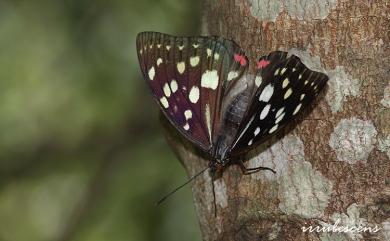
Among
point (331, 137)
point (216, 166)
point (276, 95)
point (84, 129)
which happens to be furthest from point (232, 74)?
point (84, 129)

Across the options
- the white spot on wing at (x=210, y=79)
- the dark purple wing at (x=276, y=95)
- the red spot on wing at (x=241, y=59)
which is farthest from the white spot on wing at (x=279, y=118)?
the white spot on wing at (x=210, y=79)

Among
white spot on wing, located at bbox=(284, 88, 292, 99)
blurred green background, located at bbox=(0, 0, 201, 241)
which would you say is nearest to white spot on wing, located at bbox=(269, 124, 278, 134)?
white spot on wing, located at bbox=(284, 88, 292, 99)

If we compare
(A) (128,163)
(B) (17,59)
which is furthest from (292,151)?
(B) (17,59)

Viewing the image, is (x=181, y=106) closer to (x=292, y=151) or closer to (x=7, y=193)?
(x=292, y=151)

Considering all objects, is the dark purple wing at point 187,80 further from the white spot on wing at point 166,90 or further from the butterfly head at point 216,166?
the butterfly head at point 216,166

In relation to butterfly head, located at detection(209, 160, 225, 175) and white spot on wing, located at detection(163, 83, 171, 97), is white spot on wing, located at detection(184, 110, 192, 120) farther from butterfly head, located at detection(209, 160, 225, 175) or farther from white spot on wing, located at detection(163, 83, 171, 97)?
butterfly head, located at detection(209, 160, 225, 175)
